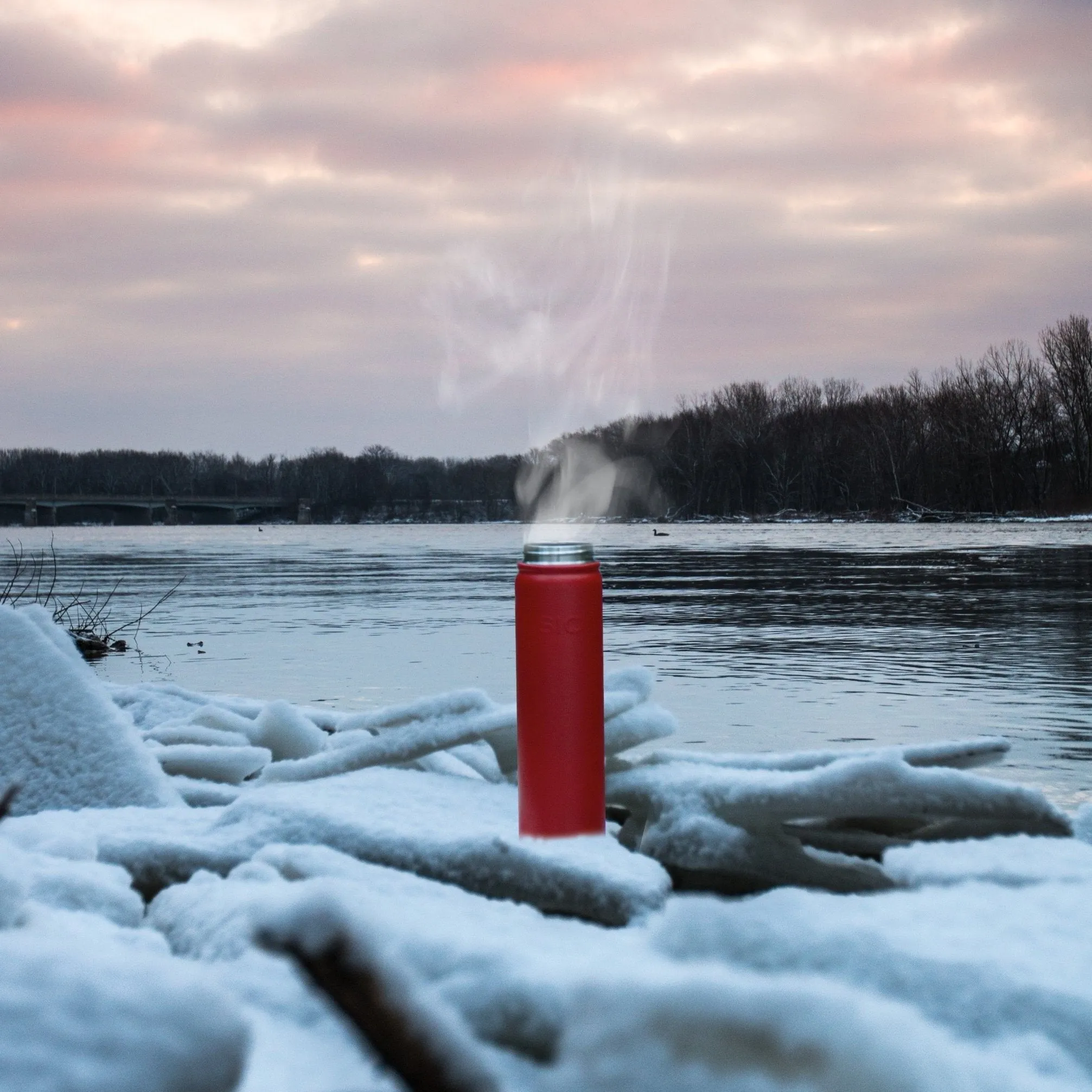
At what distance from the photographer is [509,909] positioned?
2.39 m

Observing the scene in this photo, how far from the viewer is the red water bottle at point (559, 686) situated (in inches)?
110

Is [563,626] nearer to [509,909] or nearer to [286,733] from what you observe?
[509,909]

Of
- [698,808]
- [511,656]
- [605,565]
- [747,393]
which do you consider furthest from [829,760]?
[747,393]

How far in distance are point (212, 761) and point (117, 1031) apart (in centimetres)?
263

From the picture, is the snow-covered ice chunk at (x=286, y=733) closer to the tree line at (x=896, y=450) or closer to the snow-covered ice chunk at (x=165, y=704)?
the snow-covered ice chunk at (x=165, y=704)

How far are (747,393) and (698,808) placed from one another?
103m

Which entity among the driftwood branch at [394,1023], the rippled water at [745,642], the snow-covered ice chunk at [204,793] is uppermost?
the driftwood branch at [394,1023]

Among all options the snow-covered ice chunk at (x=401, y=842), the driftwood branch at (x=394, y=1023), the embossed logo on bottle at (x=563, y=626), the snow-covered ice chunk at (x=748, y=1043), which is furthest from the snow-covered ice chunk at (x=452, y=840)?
the driftwood branch at (x=394, y=1023)

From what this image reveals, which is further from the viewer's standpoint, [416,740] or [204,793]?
→ [204,793]

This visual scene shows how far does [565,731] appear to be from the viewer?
2814 mm

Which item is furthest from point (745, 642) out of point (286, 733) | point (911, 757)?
point (911, 757)

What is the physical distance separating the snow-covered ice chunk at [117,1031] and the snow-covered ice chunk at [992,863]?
1707 mm

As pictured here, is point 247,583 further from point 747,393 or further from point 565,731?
point 747,393

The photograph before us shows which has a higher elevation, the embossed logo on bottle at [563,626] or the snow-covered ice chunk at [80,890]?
the embossed logo on bottle at [563,626]
